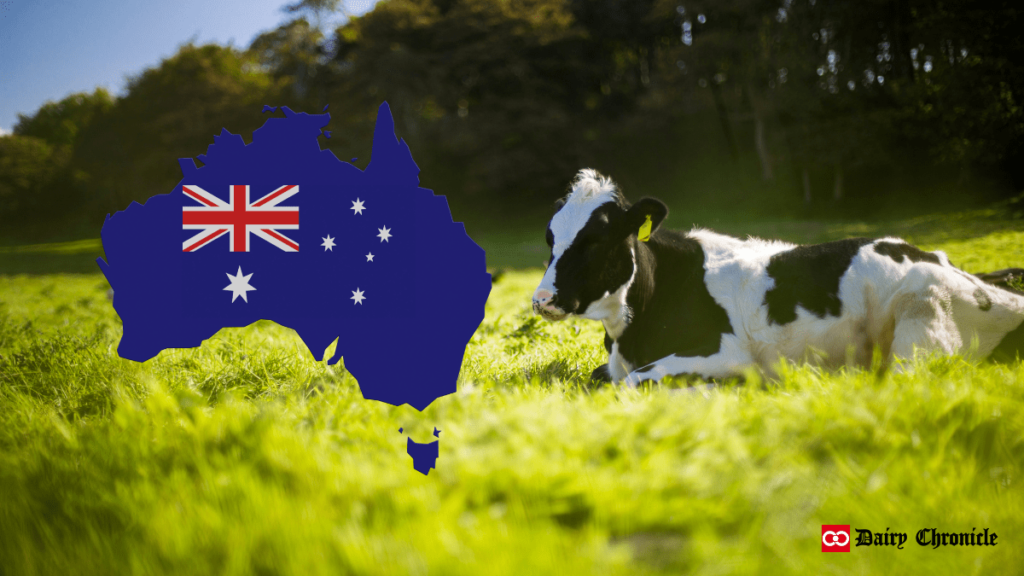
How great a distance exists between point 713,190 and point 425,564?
34.1 metres

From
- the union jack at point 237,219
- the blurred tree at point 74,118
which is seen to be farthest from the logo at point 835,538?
the blurred tree at point 74,118

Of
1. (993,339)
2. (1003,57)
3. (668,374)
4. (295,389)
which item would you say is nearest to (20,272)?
(295,389)

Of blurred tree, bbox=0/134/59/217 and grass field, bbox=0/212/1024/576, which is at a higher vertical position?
blurred tree, bbox=0/134/59/217

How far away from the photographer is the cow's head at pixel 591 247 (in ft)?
11.0

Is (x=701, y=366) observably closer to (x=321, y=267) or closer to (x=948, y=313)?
(x=948, y=313)

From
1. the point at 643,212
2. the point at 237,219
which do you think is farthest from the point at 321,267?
the point at 643,212

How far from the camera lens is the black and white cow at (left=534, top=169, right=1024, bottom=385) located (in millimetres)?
3430

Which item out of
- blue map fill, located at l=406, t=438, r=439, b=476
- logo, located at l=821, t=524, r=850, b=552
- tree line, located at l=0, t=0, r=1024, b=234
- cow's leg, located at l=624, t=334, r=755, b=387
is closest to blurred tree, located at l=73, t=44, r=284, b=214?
tree line, located at l=0, t=0, r=1024, b=234

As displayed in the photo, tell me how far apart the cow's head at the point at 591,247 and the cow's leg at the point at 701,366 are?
1.62ft

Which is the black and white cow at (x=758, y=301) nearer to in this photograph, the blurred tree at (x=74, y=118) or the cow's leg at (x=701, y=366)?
the cow's leg at (x=701, y=366)

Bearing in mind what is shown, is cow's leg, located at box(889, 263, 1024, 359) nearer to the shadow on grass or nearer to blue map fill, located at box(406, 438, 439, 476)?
blue map fill, located at box(406, 438, 439, 476)

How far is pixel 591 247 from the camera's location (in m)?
3.49

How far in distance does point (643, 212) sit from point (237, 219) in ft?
8.01

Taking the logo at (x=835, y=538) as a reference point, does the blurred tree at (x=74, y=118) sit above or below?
above
